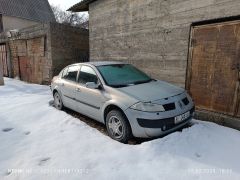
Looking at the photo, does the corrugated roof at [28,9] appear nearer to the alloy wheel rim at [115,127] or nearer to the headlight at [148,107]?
the alloy wheel rim at [115,127]

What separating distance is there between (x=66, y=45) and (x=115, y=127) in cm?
821

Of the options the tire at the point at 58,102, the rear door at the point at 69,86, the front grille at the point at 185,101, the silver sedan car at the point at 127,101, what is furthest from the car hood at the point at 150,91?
the tire at the point at 58,102

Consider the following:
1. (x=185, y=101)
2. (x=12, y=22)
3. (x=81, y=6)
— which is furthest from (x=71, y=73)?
(x=12, y=22)

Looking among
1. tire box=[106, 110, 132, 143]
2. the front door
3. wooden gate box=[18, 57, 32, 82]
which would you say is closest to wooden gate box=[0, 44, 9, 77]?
wooden gate box=[18, 57, 32, 82]

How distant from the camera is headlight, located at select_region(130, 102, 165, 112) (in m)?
3.71

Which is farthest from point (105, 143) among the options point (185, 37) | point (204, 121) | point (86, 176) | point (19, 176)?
point (185, 37)

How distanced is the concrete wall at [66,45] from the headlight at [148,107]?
8072 millimetres

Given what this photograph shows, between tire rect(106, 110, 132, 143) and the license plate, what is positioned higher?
the license plate

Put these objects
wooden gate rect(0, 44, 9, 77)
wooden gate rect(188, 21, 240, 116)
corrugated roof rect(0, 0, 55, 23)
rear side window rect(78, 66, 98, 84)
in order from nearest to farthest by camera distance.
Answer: wooden gate rect(188, 21, 240, 116), rear side window rect(78, 66, 98, 84), wooden gate rect(0, 44, 9, 77), corrugated roof rect(0, 0, 55, 23)

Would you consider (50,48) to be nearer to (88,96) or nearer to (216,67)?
(88,96)

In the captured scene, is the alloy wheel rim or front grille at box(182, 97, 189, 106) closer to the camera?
the alloy wheel rim

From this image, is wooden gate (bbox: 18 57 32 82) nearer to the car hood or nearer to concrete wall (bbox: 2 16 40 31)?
the car hood

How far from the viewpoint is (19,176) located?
3.05m

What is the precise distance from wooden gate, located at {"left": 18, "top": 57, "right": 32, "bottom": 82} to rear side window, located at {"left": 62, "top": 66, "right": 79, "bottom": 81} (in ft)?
24.8
